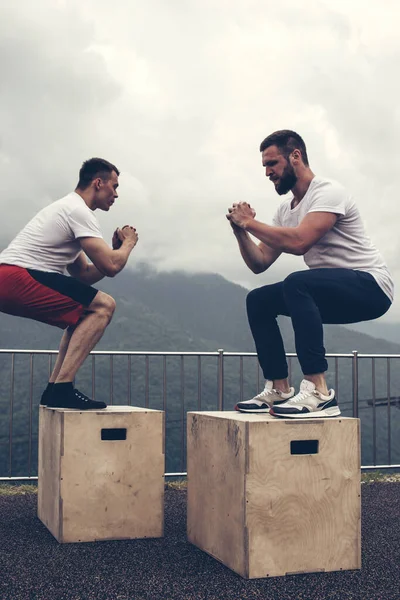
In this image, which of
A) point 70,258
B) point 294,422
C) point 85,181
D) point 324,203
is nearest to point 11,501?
→ point 70,258

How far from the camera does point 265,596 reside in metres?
2.11

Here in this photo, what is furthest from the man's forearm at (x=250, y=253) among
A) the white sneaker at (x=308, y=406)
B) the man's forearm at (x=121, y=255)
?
the white sneaker at (x=308, y=406)

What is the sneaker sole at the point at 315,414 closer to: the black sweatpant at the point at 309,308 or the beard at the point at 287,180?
the black sweatpant at the point at 309,308

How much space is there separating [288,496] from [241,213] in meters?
1.18

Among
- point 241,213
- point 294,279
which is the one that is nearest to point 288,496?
point 294,279

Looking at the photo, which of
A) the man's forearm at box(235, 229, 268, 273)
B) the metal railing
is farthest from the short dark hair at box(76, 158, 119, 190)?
the metal railing

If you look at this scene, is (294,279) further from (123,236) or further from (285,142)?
(123,236)

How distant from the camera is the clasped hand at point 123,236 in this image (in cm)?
334

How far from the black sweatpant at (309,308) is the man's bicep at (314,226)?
13 centimetres

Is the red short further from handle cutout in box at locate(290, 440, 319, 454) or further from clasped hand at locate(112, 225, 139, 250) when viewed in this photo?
handle cutout in box at locate(290, 440, 319, 454)

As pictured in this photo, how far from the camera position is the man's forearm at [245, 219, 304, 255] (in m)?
2.72

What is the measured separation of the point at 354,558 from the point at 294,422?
0.56 meters

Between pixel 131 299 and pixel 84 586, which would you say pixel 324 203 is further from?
pixel 131 299

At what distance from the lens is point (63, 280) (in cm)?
314
